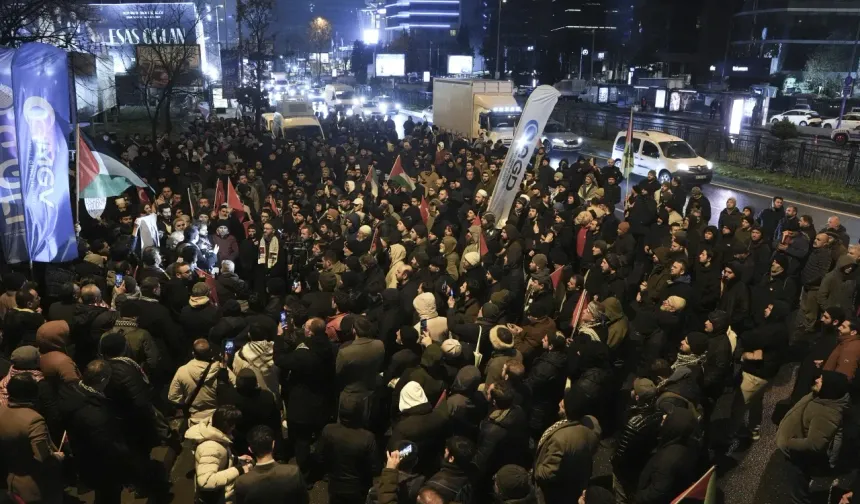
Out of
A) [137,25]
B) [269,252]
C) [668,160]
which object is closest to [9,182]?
[269,252]

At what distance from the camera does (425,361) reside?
17.7ft

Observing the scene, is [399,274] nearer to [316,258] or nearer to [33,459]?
[316,258]

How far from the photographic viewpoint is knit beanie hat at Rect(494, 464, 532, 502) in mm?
3771

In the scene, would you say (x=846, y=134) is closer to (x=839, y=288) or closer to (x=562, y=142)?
(x=562, y=142)

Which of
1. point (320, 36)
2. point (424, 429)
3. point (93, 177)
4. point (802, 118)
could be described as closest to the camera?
point (424, 429)

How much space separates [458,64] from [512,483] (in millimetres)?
72824

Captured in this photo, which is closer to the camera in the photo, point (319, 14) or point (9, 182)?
point (9, 182)

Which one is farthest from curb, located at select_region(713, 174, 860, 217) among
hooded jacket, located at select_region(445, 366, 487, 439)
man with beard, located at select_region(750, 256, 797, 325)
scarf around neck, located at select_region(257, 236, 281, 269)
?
hooded jacket, located at select_region(445, 366, 487, 439)

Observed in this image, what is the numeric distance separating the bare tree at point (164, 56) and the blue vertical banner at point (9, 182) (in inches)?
700

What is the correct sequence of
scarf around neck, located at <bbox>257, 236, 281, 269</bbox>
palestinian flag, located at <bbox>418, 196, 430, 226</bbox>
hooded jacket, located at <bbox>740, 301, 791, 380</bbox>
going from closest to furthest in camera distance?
hooded jacket, located at <bbox>740, 301, 791, 380</bbox>
scarf around neck, located at <bbox>257, 236, 281, 269</bbox>
palestinian flag, located at <bbox>418, 196, 430, 226</bbox>

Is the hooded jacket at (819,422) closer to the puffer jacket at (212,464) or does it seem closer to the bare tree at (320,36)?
the puffer jacket at (212,464)

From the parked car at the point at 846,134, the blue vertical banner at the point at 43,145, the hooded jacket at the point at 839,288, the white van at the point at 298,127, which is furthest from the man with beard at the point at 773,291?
the parked car at the point at 846,134

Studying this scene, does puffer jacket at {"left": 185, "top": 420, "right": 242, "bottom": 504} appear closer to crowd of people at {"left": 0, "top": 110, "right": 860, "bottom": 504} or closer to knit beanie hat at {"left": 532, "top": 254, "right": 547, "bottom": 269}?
crowd of people at {"left": 0, "top": 110, "right": 860, "bottom": 504}

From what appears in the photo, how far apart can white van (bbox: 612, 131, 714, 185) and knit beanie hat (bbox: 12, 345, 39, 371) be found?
18.5 metres
